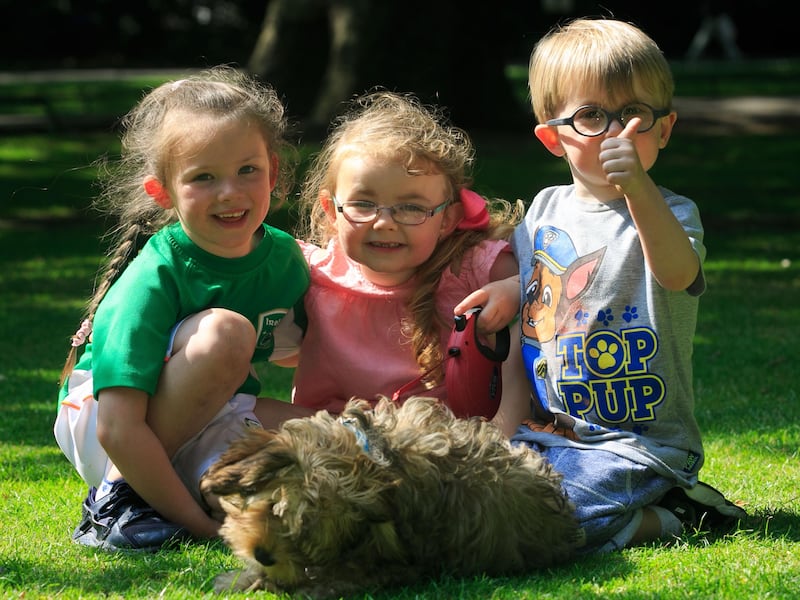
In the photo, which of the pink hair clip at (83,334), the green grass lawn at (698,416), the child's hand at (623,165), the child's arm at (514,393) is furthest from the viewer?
the pink hair clip at (83,334)

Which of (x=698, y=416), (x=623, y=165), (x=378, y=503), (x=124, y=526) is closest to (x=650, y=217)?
(x=623, y=165)

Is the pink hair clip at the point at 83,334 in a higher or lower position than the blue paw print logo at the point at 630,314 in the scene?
lower

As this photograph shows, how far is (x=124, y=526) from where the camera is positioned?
3520mm

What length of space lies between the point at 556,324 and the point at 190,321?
1.11m

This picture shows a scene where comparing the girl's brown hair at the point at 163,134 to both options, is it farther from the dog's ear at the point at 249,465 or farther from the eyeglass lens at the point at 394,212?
the dog's ear at the point at 249,465

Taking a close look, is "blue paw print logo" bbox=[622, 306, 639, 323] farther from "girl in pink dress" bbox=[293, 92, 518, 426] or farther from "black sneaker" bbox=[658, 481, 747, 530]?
"black sneaker" bbox=[658, 481, 747, 530]

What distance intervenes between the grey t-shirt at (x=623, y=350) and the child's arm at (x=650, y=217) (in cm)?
10

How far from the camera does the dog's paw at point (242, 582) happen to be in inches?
117

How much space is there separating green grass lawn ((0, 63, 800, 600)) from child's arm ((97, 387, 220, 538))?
13cm

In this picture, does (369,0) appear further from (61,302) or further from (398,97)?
(398,97)

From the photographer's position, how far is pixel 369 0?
52.6 ft

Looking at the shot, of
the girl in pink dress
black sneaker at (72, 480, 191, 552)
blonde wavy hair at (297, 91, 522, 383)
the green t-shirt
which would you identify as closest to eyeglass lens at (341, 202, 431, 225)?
the girl in pink dress

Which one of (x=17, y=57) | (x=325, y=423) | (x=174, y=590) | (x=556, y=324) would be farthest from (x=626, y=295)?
(x=17, y=57)

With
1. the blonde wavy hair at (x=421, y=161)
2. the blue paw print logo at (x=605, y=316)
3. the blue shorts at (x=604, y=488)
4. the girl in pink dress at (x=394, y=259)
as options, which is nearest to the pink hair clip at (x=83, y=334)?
the girl in pink dress at (x=394, y=259)
